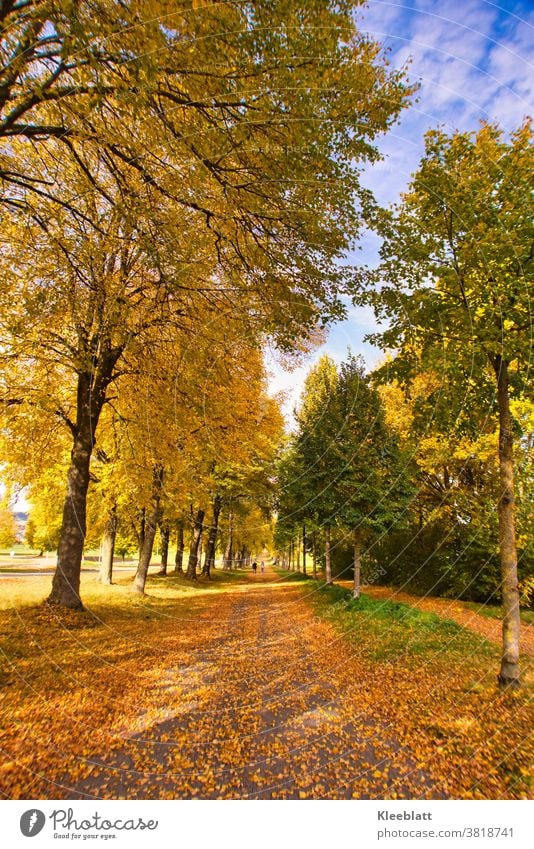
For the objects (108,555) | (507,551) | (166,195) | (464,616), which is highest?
(166,195)

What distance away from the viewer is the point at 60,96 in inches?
210

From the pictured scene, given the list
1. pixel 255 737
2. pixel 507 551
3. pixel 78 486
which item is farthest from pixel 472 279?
pixel 78 486

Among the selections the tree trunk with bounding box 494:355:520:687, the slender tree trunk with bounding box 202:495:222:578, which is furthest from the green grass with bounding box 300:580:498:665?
the slender tree trunk with bounding box 202:495:222:578

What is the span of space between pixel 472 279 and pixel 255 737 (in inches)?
333

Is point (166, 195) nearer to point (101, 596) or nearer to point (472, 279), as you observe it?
point (472, 279)

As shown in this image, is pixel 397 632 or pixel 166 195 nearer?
pixel 166 195

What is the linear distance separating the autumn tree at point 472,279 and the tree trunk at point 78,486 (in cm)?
823

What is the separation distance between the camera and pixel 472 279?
7.07m

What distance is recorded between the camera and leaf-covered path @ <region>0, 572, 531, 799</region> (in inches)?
180

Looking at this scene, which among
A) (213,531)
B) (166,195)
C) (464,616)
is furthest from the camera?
(213,531)

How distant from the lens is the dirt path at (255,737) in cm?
452

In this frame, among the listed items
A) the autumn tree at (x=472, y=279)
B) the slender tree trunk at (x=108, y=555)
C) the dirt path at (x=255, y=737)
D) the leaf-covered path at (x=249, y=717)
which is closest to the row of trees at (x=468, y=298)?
the autumn tree at (x=472, y=279)

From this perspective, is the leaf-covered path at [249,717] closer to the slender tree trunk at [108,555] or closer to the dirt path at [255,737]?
the dirt path at [255,737]
